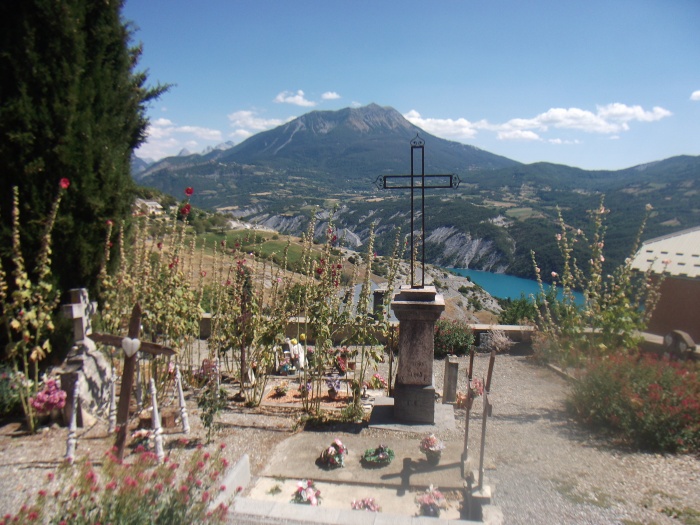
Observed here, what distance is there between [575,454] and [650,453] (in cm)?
78

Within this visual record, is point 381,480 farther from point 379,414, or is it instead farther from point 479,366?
point 479,366

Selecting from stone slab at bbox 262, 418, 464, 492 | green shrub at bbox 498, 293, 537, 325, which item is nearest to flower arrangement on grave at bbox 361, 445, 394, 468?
stone slab at bbox 262, 418, 464, 492

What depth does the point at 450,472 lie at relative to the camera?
4.59m

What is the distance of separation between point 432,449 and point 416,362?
1258 millimetres

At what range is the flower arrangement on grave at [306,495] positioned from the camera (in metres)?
3.96

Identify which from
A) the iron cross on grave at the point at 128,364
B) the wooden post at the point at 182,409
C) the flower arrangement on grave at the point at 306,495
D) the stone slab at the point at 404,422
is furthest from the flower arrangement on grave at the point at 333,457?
the iron cross on grave at the point at 128,364

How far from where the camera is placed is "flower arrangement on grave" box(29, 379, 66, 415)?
514 centimetres

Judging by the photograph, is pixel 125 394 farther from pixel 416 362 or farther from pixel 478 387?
pixel 478 387

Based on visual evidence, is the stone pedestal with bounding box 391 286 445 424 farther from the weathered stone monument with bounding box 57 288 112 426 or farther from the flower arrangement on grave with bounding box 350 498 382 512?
the weathered stone monument with bounding box 57 288 112 426

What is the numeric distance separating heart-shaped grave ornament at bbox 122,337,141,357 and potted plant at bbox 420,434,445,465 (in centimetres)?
276

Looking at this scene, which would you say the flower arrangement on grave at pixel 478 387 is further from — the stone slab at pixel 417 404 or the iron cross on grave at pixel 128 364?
the iron cross on grave at pixel 128 364

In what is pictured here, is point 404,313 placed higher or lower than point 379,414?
higher

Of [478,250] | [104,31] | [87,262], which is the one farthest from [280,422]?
[478,250]

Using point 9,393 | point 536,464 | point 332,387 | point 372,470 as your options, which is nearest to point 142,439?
point 9,393
